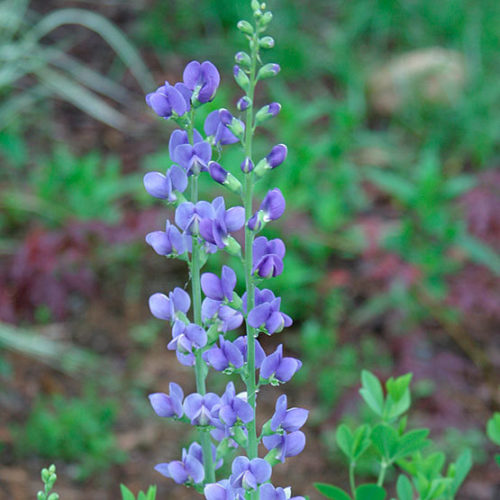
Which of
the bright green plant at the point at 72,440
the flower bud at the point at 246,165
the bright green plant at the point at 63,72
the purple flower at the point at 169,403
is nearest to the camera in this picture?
the flower bud at the point at 246,165

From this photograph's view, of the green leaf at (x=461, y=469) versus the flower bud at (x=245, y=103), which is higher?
the flower bud at (x=245, y=103)

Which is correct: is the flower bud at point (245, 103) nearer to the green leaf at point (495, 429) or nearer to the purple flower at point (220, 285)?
the purple flower at point (220, 285)

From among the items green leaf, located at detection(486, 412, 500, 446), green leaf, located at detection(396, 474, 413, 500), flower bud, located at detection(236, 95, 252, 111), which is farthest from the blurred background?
flower bud, located at detection(236, 95, 252, 111)

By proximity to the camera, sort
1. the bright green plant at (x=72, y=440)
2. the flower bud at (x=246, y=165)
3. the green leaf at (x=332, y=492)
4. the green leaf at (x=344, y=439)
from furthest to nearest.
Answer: the bright green plant at (x=72, y=440)
the green leaf at (x=344, y=439)
the green leaf at (x=332, y=492)
the flower bud at (x=246, y=165)

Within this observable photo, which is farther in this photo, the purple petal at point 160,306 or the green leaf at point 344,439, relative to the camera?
the green leaf at point 344,439

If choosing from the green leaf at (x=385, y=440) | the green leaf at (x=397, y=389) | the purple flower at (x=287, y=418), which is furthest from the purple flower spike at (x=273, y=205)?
the green leaf at (x=397, y=389)

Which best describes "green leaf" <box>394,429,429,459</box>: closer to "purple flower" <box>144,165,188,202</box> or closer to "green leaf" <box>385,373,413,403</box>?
"green leaf" <box>385,373,413,403</box>

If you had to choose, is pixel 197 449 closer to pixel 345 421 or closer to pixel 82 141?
pixel 345 421

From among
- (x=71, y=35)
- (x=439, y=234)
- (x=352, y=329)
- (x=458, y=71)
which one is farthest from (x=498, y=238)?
(x=71, y=35)

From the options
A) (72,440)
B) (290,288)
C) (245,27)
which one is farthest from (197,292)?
(290,288)
